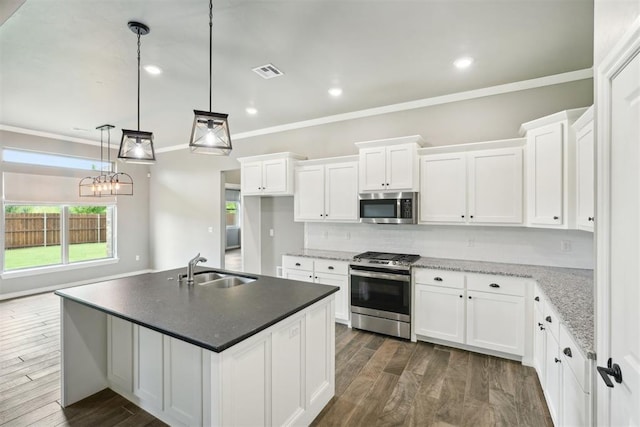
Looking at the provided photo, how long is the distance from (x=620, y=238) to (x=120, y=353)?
127 inches

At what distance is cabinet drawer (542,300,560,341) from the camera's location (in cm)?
190

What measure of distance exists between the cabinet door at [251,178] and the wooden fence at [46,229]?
3855 millimetres

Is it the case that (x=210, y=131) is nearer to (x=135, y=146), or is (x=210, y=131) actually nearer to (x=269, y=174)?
(x=135, y=146)

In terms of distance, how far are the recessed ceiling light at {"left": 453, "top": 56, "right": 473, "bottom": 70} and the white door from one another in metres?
1.89

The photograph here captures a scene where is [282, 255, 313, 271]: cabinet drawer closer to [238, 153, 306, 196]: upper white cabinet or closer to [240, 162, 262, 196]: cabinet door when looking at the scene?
[238, 153, 306, 196]: upper white cabinet

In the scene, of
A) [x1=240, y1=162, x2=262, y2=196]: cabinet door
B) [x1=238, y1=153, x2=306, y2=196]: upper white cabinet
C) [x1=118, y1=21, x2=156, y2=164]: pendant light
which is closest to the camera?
[x1=118, y1=21, x2=156, y2=164]: pendant light

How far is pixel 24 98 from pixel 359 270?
4.94 metres

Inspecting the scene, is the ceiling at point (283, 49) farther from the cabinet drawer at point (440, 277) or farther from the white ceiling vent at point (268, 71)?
the cabinet drawer at point (440, 277)

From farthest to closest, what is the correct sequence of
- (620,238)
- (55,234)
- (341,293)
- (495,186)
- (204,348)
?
(55,234) < (341,293) < (495,186) < (204,348) < (620,238)

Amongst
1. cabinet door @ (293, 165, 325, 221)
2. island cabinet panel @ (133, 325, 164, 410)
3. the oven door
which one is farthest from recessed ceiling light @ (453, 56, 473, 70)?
island cabinet panel @ (133, 325, 164, 410)

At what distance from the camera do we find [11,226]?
5.20 metres

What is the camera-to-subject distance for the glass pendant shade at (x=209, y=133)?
7.12ft

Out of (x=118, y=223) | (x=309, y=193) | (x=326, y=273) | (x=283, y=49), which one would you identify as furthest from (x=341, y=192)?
(x=118, y=223)

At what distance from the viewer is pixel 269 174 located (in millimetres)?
4695
